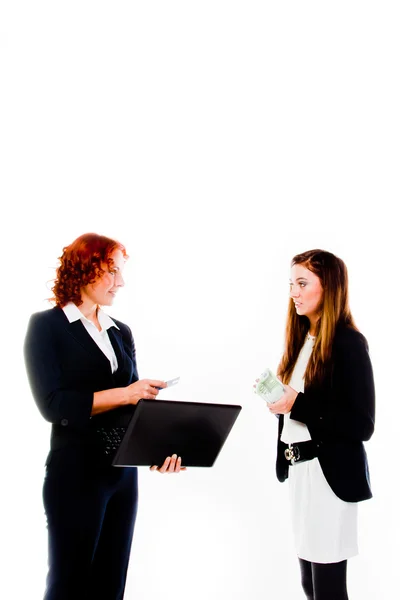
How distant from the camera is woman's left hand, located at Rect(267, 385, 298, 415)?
1936 millimetres

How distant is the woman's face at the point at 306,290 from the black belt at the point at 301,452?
45cm

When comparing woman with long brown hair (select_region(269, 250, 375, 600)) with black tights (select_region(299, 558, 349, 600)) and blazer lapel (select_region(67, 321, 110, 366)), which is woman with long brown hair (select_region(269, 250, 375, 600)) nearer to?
black tights (select_region(299, 558, 349, 600))

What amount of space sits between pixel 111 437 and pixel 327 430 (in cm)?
67

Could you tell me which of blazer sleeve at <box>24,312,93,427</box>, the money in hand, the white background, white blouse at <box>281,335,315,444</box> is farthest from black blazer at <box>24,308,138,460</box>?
the white background

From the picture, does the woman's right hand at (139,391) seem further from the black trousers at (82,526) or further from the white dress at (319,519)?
the white dress at (319,519)

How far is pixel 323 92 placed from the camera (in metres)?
3.01

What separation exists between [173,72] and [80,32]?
1.65 ft

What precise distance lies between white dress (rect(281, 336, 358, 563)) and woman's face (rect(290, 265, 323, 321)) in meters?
0.41

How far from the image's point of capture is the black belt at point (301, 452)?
1.93 meters

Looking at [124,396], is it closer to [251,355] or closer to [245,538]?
[251,355]

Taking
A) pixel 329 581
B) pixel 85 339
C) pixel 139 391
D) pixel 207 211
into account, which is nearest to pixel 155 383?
pixel 139 391

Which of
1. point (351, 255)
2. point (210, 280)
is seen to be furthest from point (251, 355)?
point (351, 255)

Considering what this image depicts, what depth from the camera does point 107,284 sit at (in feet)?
6.58

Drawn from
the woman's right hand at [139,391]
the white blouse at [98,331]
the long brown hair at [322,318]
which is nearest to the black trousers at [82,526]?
the woman's right hand at [139,391]
